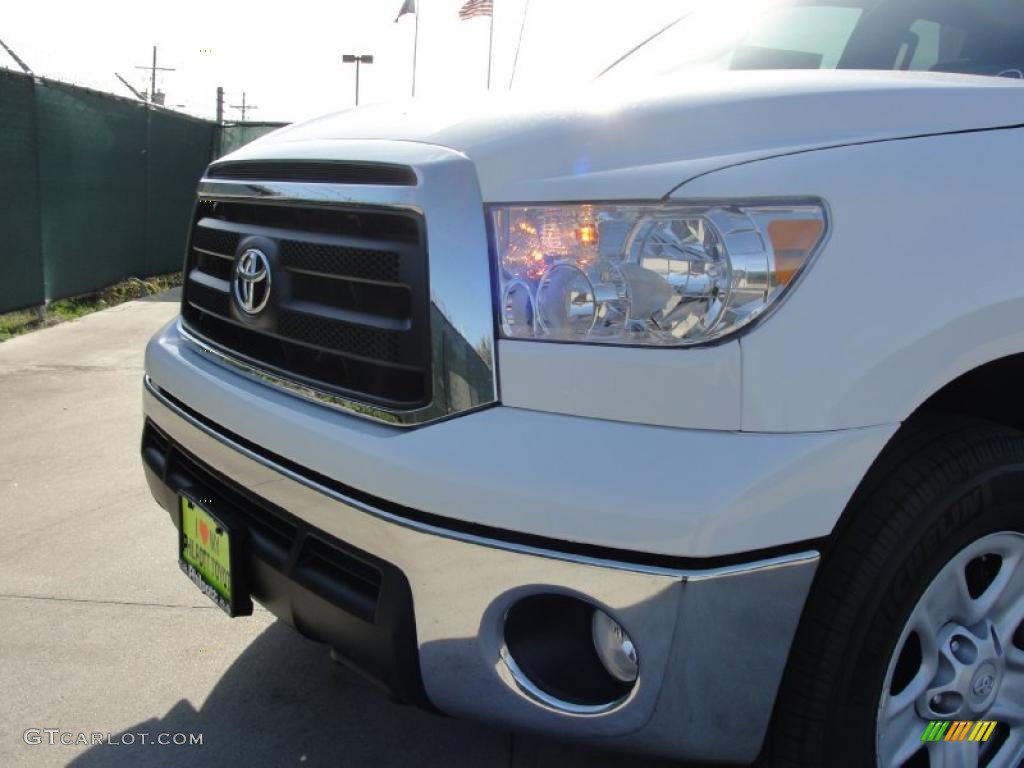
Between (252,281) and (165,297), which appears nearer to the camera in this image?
(252,281)

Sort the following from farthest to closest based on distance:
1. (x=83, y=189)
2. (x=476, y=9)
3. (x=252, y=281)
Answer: (x=476, y=9)
(x=83, y=189)
(x=252, y=281)

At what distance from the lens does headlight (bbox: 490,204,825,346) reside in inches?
62.6

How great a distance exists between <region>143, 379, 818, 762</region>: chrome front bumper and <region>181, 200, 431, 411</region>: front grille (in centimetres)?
29

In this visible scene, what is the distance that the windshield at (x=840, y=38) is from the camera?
2527 millimetres

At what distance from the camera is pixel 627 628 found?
61.1 inches

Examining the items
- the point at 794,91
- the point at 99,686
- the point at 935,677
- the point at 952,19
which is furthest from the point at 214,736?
the point at 952,19

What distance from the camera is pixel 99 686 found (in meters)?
2.66

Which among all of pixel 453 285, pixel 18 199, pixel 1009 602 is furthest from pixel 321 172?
pixel 18 199

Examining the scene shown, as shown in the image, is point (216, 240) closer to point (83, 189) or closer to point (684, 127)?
point (684, 127)

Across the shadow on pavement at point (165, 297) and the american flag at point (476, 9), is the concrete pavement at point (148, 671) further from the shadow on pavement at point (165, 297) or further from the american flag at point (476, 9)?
the american flag at point (476, 9)

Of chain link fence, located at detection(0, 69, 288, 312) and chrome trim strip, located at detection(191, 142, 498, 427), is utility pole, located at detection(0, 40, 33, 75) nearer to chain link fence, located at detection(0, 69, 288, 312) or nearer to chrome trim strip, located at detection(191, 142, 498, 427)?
chain link fence, located at detection(0, 69, 288, 312)

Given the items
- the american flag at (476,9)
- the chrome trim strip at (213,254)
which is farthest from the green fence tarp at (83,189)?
the american flag at (476,9)

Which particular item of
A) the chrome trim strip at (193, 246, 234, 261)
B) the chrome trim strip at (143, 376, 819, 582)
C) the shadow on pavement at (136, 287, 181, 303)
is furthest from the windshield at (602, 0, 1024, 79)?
the shadow on pavement at (136, 287, 181, 303)

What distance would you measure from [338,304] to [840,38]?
1.88m
